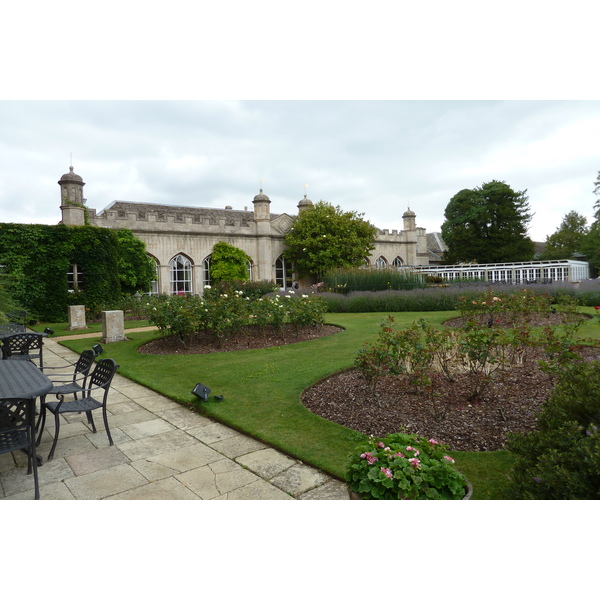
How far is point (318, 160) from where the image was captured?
20.0 meters

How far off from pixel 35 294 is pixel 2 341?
11370mm

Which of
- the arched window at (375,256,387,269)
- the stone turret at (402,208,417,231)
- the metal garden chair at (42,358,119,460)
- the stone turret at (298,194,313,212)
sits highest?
the stone turret at (298,194,313,212)

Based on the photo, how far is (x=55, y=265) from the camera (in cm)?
1666

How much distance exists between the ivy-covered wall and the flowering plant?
1663 cm

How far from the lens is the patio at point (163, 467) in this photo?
3117 millimetres

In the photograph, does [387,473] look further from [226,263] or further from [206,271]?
[206,271]

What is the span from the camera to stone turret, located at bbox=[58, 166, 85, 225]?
60.2 ft

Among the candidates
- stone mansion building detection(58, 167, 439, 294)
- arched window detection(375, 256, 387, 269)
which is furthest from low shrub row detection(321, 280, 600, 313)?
arched window detection(375, 256, 387, 269)

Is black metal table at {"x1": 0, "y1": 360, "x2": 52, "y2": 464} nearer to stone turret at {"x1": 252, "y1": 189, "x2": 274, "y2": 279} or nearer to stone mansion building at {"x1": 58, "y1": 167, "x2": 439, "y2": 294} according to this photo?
stone mansion building at {"x1": 58, "y1": 167, "x2": 439, "y2": 294}

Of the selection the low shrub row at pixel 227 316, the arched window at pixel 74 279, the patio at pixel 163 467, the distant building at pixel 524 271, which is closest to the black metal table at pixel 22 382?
the patio at pixel 163 467

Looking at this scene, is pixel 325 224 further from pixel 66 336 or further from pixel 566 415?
pixel 566 415

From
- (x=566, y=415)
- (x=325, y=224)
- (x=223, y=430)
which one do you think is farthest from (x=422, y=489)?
(x=325, y=224)

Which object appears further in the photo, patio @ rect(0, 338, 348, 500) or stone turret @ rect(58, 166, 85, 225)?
stone turret @ rect(58, 166, 85, 225)

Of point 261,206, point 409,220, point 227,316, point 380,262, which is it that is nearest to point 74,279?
point 227,316
